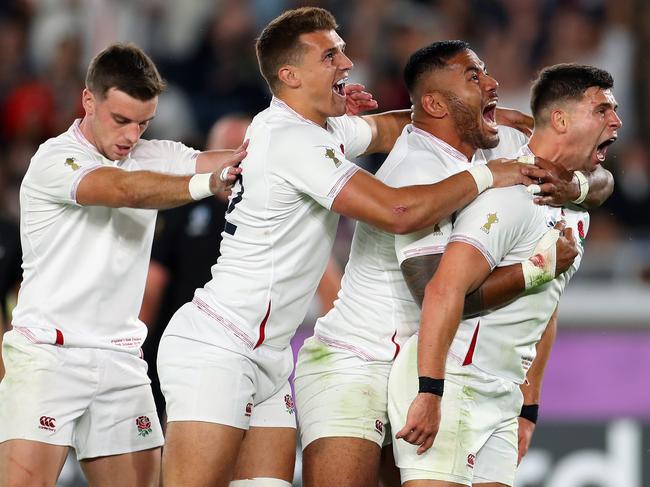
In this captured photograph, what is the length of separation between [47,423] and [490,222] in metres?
2.02

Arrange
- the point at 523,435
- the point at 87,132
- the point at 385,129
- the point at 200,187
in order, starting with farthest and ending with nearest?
the point at 385,129 < the point at 523,435 < the point at 87,132 < the point at 200,187

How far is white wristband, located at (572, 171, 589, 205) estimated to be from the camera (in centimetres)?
505

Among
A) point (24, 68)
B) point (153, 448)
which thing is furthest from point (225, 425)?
point (24, 68)

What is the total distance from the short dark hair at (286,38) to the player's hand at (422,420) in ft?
4.76

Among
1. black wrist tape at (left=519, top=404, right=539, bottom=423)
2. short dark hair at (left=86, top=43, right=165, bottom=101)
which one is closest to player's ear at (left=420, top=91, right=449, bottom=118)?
short dark hair at (left=86, top=43, right=165, bottom=101)

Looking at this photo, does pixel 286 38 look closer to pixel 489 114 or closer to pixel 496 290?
pixel 489 114

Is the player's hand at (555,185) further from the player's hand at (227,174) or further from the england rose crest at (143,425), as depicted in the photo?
the england rose crest at (143,425)

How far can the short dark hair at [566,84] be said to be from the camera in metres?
5.15

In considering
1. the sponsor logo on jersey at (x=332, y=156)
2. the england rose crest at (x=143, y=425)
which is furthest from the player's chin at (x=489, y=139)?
the england rose crest at (x=143, y=425)

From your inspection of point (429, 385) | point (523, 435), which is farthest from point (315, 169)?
point (523, 435)

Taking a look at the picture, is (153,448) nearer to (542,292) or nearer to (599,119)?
(542,292)

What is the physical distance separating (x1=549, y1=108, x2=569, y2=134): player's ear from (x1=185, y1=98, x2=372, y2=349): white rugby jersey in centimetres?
91

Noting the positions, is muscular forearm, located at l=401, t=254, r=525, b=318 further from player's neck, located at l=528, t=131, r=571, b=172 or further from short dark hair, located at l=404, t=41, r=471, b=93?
short dark hair, located at l=404, t=41, r=471, b=93

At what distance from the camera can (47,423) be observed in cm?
515
